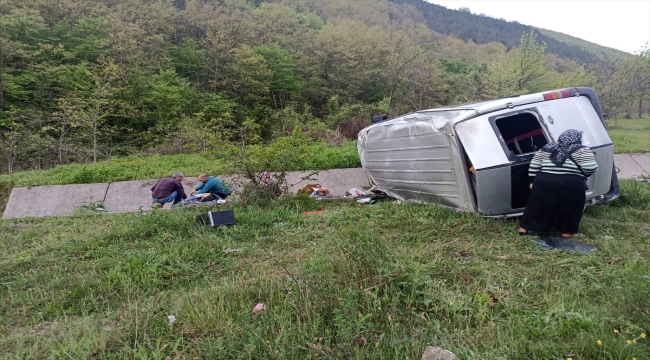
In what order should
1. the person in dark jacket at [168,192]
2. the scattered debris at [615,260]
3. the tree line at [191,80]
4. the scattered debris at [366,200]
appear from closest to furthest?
the scattered debris at [615,260] → the scattered debris at [366,200] → the person in dark jacket at [168,192] → the tree line at [191,80]

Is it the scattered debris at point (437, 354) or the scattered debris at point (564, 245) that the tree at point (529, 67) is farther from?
the scattered debris at point (437, 354)

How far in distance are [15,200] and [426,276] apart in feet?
33.1

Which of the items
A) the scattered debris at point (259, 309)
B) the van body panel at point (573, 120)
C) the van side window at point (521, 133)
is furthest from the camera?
the van side window at point (521, 133)

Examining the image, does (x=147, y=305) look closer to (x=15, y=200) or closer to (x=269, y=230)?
(x=269, y=230)

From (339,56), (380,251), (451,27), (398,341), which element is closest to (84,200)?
(380,251)

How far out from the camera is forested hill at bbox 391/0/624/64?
218 ft

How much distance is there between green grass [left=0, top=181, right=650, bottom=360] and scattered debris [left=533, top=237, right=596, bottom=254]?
Answer: 15 cm

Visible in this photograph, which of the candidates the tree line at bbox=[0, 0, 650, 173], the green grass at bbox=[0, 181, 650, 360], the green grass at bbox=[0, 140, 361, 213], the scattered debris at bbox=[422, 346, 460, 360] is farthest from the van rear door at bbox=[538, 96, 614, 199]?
the tree line at bbox=[0, 0, 650, 173]

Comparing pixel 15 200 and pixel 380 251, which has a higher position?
pixel 380 251

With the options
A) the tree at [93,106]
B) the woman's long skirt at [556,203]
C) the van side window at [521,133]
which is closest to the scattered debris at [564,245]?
the woman's long skirt at [556,203]

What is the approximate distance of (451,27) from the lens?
6931 cm

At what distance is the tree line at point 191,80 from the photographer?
15.4 metres

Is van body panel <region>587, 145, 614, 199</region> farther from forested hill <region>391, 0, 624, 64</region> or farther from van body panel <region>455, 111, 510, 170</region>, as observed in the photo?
forested hill <region>391, 0, 624, 64</region>

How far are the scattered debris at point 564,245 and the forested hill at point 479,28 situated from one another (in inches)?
2597
